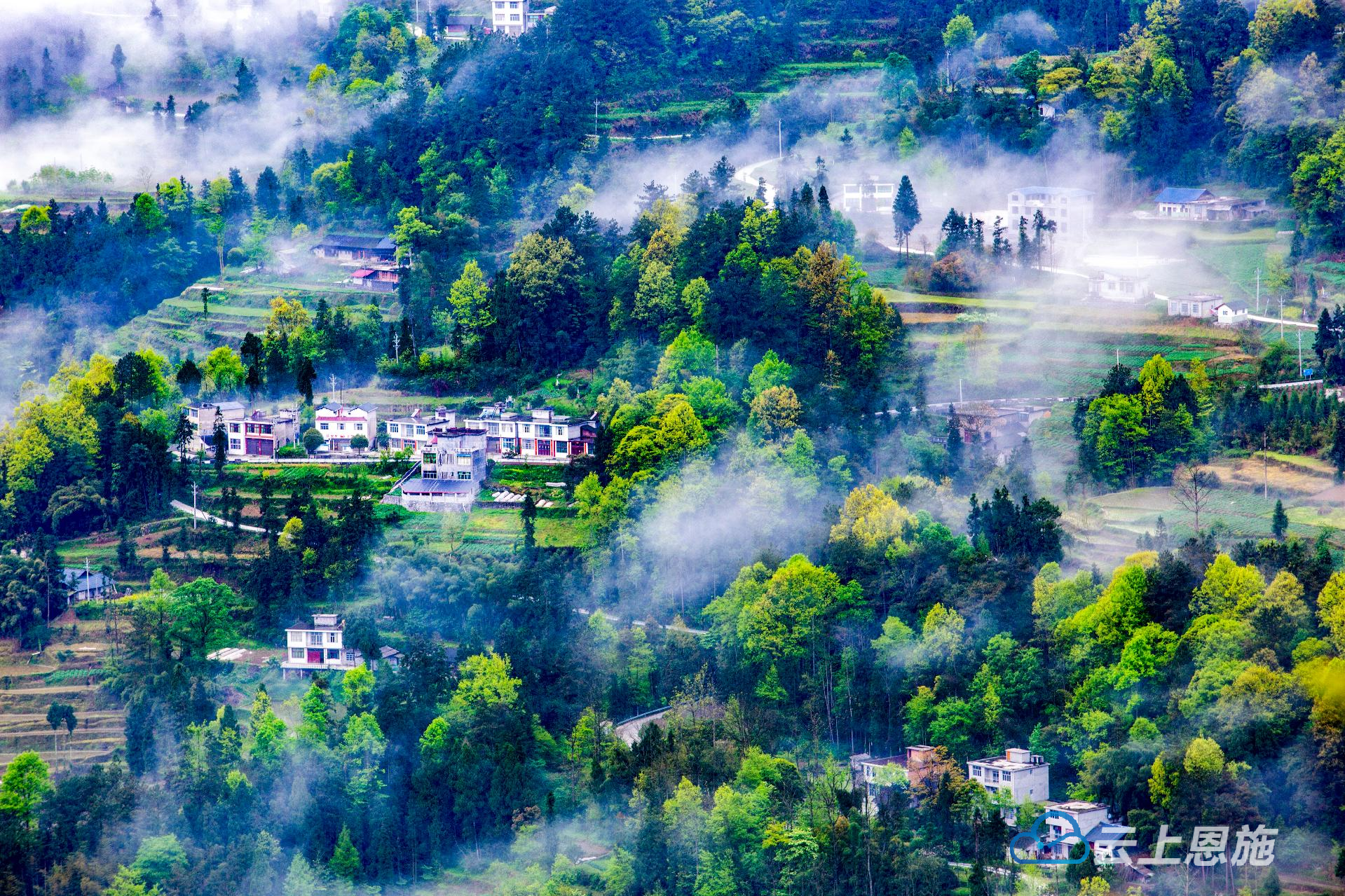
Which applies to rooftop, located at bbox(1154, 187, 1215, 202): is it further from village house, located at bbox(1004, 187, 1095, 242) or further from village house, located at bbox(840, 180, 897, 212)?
village house, located at bbox(840, 180, 897, 212)

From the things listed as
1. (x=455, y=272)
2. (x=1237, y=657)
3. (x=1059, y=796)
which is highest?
(x=455, y=272)

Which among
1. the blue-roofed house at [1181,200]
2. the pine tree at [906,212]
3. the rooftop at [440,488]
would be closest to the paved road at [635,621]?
the rooftop at [440,488]

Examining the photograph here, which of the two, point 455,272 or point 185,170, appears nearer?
point 455,272

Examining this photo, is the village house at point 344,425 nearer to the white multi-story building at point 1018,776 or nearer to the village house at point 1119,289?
the village house at point 1119,289

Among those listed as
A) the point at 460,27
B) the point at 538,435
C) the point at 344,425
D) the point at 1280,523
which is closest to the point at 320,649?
the point at 538,435

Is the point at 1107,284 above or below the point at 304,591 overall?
above

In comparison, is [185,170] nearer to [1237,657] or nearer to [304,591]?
[304,591]

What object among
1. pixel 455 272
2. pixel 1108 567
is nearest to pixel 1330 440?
pixel 1108 567

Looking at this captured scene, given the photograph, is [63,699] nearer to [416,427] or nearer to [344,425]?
[344,425]
